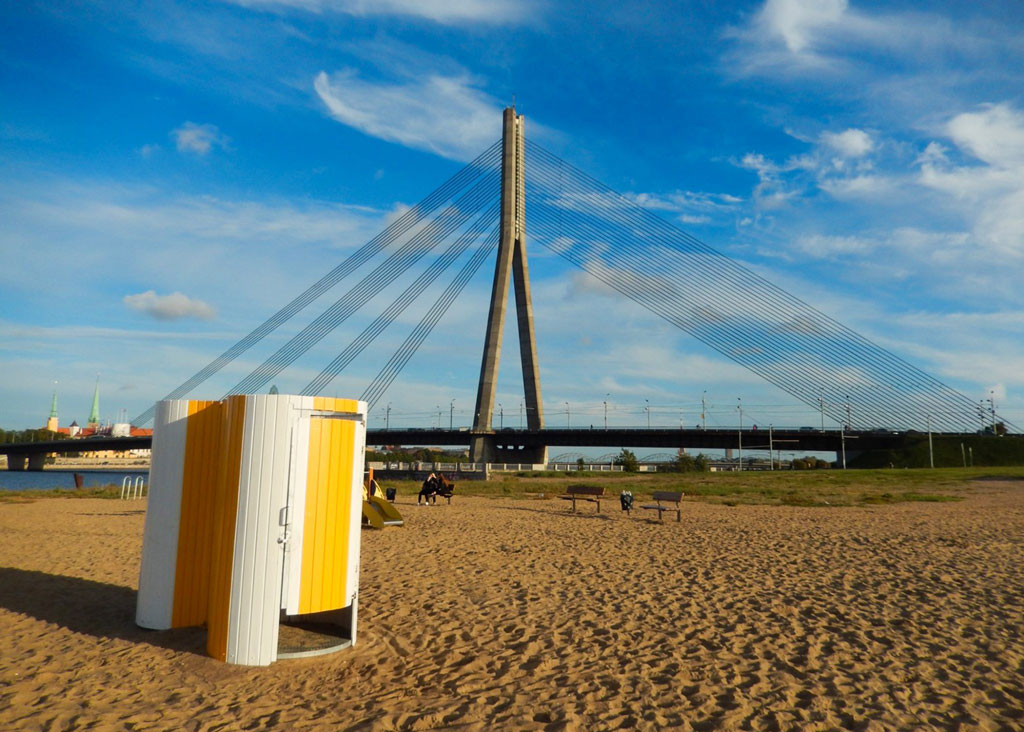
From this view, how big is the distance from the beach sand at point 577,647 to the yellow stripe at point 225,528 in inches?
10.8

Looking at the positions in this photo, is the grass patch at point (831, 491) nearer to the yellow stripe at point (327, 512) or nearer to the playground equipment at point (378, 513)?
the playground equipment at point (378, 513)

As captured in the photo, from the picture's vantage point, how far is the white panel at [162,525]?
6.51m

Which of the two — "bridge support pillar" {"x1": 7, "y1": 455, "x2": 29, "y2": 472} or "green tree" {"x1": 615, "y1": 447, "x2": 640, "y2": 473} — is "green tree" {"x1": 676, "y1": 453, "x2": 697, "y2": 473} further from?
"bridge support pillar" {"x1": 7, "y1": 455, "x2": 29, "y2": 472}

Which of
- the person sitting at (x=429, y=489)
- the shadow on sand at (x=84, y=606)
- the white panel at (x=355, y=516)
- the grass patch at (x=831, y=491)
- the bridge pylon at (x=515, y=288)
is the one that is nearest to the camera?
the white panel at (x=355, y=516)

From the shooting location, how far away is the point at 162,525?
6.52 metres

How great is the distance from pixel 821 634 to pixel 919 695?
1.50 meters

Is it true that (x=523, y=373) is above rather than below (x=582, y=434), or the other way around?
above

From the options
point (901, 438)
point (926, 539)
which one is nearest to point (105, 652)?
point (926, 539)

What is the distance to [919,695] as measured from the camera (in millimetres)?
5074

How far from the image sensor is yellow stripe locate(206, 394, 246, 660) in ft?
18.9

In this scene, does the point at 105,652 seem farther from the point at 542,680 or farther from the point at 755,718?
the point at 755,718

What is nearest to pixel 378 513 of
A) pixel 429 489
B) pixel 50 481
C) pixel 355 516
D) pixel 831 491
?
pixel 429 489

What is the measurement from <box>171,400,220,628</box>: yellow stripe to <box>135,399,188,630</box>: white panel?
0.16 ft

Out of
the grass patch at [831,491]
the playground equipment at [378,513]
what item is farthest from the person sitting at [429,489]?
the grass patch at [831,491]
